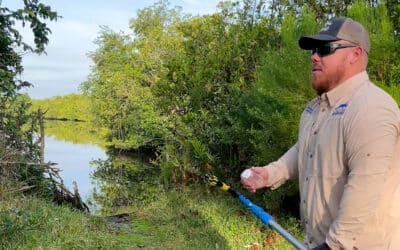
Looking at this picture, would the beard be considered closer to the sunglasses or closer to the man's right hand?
the sunglasses

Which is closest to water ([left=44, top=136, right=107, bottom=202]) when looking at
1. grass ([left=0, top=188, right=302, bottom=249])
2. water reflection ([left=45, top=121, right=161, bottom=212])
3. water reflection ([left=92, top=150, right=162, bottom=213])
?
water reflection ([left=45, top=121, right=161, bottom=212])

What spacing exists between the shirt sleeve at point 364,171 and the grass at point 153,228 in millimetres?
4725

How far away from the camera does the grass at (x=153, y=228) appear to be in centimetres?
643

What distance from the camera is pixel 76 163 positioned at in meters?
32.2

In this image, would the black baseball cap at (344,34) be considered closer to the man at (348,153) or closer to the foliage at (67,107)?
the man at (348,153)

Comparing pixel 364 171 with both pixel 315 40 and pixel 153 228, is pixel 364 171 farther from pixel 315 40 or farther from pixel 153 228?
pixel 153 228

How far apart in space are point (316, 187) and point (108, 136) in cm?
3867

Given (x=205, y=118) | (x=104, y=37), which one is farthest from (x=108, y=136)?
(x=205, y=118)

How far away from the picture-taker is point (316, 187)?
2.42 meters

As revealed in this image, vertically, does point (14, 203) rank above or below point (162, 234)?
above

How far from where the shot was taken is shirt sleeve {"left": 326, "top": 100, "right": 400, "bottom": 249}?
7.14 feet

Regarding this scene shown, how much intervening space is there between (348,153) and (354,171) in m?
0.09

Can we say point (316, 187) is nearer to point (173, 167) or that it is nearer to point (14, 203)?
point (14, 203)

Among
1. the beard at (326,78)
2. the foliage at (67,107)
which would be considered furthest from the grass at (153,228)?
the foliage at (67,107)
